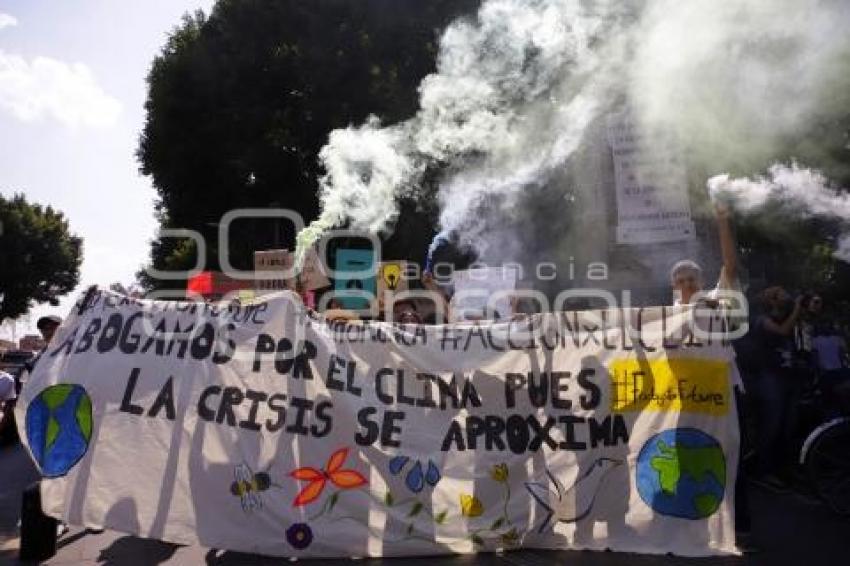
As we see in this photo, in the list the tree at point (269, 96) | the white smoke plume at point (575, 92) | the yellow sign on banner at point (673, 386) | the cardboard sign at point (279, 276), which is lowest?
the yellow sign on banner at point (673, 386)

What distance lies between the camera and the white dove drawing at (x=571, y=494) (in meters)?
5.03

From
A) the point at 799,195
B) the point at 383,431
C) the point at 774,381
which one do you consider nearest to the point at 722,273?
the point at 774,381

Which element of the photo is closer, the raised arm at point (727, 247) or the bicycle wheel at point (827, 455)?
the raised arm at point (727, 247)

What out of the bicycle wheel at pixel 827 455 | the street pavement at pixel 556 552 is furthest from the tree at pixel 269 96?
the street pavement at pixel 556 552

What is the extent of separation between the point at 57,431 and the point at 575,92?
8707 millimetres

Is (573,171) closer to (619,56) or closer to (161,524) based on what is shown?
(619,56)

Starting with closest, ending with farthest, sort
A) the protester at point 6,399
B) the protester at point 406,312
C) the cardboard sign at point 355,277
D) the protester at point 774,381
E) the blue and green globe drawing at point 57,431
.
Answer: the blue and green globe drawing at point 57,431 → the protester at point 774,381 → the protester at point 406,312 → the protester at point 6,399 → the cardboard sign at point 355,277

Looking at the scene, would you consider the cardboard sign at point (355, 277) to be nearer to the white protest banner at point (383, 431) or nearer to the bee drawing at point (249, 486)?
the white protest banner at point (383, 431)

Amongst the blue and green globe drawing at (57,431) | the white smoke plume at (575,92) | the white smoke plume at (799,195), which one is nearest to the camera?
the blue and green globe drawing at (57,431)

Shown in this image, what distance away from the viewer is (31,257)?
171 ft

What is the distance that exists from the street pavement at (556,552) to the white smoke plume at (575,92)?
472 centimetres

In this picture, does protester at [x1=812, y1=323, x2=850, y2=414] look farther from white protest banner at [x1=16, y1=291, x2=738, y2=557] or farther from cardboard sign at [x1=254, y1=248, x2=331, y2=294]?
cardboard sign at [x1=254, y1=248, x2=331, y2=294]

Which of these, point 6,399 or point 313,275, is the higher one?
point 313,275

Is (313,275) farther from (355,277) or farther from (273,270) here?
(355,277)
